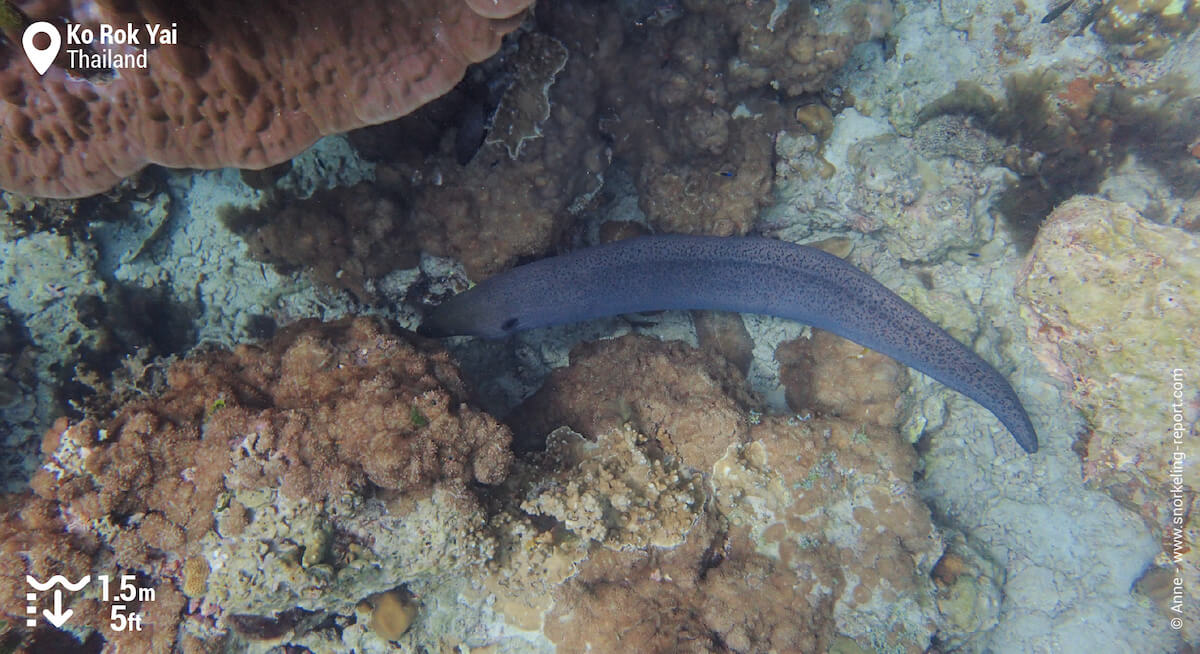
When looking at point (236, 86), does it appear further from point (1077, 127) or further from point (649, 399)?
point (1077, 127)

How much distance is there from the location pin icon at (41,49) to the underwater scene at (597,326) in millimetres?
14

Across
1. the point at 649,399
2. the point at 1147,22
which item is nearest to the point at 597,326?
the point at 649,399

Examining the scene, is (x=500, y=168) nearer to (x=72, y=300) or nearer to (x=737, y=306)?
(x=737, y=306)

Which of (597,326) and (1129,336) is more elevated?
(1129,336)

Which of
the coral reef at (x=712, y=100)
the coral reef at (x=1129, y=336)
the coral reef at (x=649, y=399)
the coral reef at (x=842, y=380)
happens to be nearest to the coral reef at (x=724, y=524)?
the coral reef at (x=649, y=399)

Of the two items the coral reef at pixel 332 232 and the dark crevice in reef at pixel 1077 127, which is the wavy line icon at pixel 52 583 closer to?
the coral reef at pixel 332 232

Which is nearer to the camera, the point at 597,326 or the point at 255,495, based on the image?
the point at 255,495

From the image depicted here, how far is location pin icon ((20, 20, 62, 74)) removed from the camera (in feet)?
8.20

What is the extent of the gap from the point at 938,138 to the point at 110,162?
6843mm

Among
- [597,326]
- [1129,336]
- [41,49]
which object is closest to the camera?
[41,49]

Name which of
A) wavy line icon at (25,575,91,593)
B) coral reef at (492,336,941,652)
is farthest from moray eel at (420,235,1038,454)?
wavy line icon at (25,575,91,593)

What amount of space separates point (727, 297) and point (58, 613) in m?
5.63

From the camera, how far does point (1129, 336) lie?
4.46 meters

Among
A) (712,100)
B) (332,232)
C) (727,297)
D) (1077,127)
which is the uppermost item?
(1077,127)
